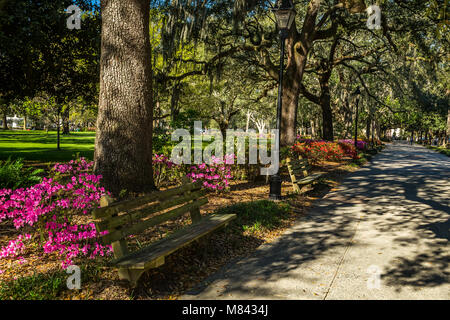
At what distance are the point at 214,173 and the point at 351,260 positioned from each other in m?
4.81

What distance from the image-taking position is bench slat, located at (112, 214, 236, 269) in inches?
121

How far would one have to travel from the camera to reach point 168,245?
11.8 feet

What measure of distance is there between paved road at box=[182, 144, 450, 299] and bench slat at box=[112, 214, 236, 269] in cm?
53

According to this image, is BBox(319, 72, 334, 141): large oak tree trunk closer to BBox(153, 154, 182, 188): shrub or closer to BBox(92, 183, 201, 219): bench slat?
BBox(153, 154, 182, 188): shrub

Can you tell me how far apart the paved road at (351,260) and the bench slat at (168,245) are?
21.0 inches

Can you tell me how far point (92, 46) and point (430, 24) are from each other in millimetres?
14295

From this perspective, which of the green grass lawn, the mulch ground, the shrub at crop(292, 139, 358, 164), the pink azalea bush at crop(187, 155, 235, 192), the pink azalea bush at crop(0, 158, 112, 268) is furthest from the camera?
the green grass lawn

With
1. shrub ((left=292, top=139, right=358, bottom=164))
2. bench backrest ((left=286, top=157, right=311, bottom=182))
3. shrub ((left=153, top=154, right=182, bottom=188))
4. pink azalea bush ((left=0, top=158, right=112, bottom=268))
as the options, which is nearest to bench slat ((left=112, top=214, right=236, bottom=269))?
pink azalea bush ((left=0, top=158, right=112, bottom=268))

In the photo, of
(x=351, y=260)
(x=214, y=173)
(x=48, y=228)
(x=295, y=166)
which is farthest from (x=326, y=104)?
(x=48, y=228)

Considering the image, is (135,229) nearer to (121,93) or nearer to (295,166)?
(121,93)

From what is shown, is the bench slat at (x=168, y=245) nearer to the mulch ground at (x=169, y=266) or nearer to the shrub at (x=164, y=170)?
the mulch ground at (x=169, y=266)

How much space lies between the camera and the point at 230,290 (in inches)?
137
